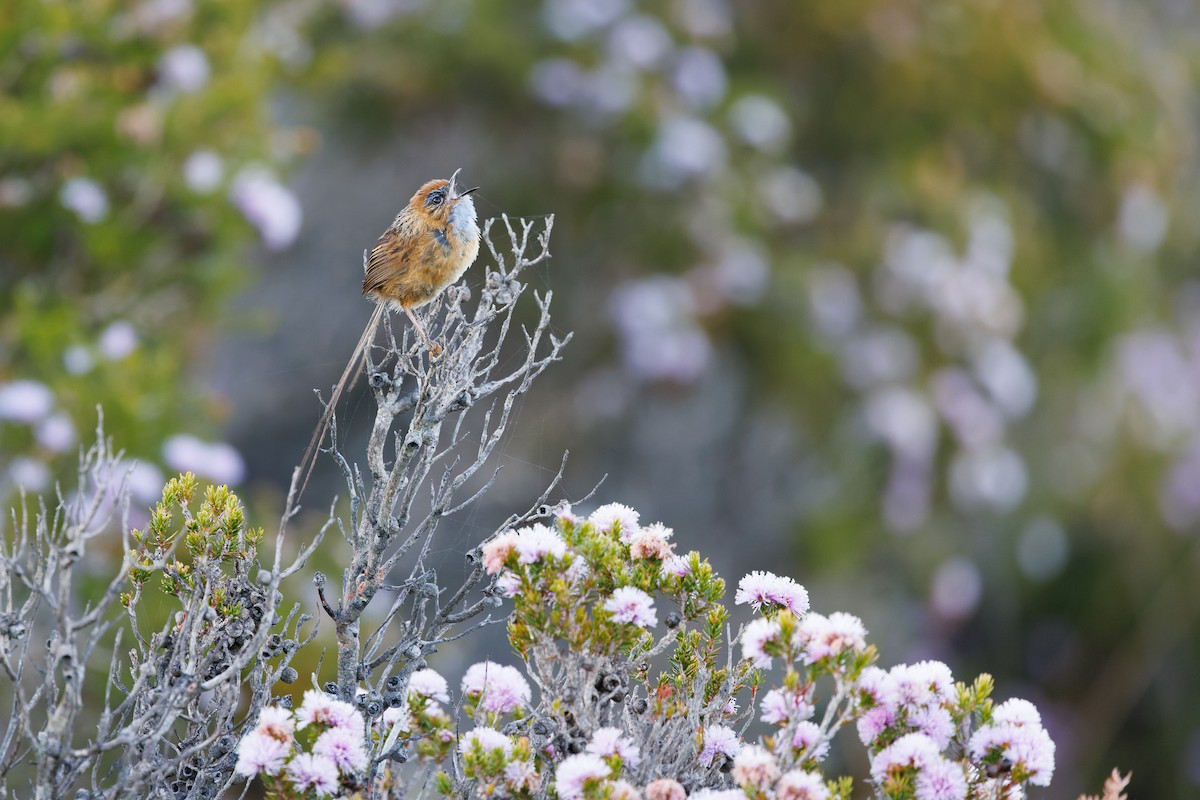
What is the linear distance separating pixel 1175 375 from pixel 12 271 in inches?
289

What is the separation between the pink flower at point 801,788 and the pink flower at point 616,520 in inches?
20.5

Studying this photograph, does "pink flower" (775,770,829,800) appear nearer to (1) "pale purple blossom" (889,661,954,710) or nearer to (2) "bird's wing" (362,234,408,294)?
(1) "pale purple blossom" (889,661,954,710)

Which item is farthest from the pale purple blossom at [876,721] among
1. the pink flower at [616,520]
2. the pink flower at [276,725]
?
the pink flower at [276,725]

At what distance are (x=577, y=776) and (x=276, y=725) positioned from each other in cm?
44

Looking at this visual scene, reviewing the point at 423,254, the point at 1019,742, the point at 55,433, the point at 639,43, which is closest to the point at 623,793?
the point at 1019,742

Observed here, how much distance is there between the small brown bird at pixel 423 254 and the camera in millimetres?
2242

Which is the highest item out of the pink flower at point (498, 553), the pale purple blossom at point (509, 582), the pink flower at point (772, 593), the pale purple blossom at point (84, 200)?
the pale purple blossom at point (84, 200)

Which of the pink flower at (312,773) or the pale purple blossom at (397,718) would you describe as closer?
the pink flower at (312,773)

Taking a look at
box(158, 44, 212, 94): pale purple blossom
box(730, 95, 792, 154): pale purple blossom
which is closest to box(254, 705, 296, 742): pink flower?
box(158, 44, 212, 94): pale purple blossom

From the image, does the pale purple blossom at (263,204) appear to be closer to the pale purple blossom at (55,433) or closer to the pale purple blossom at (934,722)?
the pale purple blossom at (55,433)

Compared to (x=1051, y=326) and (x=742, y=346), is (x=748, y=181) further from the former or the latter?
(x=1051, y=326)

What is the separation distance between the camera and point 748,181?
23.3 ft

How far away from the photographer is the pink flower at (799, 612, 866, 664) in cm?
171

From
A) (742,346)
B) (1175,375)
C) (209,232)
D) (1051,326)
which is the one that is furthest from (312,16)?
(1175,375)
